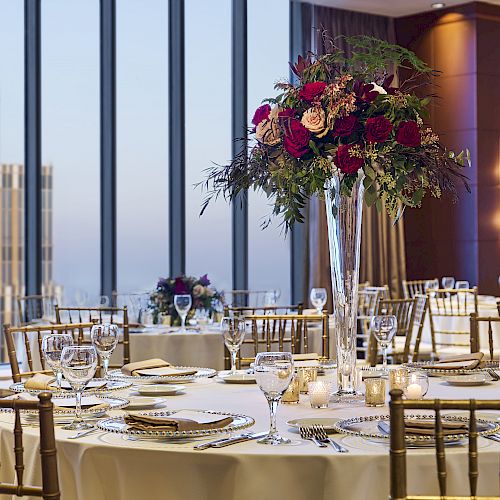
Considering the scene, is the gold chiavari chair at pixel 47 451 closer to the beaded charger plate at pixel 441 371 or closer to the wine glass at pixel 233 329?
the wine glass at pixel 233 329

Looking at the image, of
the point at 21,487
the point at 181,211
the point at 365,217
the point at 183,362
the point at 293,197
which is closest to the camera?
the point at 21,487

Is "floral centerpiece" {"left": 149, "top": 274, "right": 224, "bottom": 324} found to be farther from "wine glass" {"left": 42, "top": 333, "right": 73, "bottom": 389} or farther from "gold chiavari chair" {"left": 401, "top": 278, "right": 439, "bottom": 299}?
"gold chiavari chair" {"left": 401, "top": 278, "right": 439, "bottom": 299}

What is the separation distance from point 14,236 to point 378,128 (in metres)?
5.81

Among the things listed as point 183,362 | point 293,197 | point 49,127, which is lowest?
point 183,362

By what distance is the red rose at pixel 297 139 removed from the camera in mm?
2742

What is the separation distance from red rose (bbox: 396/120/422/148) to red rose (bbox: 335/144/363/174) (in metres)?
0.13

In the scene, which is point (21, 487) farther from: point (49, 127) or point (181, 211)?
point (181, 211)

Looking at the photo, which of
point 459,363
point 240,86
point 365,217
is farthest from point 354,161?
point 365,217

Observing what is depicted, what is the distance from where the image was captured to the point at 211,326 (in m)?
5.77

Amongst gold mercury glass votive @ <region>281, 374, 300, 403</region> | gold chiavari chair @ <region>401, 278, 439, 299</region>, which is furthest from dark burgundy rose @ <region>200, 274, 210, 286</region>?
gold chiavari chair @ <region>401, 278, 439, 299</region>

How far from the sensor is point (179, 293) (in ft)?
19.5

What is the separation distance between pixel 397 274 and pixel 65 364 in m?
8.27

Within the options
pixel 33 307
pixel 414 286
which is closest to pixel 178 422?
pixel 33 307

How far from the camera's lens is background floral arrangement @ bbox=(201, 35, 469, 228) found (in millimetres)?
2727
